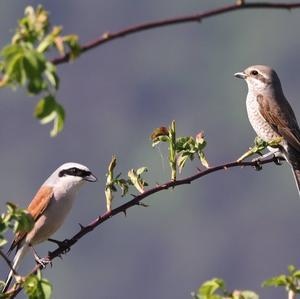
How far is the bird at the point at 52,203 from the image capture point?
5.26 m

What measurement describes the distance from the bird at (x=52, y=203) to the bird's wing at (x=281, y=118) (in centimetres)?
156

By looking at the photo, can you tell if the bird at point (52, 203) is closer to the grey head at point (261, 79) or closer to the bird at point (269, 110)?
the bird at point (269, 110)

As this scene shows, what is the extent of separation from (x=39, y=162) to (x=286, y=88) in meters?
50.9

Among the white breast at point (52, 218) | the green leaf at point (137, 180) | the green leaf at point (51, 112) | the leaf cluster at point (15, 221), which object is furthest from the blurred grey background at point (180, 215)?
the green leaf at point (51, 112)

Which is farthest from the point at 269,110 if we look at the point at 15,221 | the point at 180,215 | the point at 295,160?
the point at 180,215

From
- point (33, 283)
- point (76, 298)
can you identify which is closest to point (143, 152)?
point (76, 298)

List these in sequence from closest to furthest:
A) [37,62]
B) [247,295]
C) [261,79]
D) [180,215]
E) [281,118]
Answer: [37,62] → [247,295] → [281,118] → [261,79] → [180,215]

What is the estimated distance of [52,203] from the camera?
5.59 m

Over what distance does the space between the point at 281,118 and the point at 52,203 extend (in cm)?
202

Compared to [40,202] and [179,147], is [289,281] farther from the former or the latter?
[40,202]

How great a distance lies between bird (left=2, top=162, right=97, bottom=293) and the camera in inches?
207

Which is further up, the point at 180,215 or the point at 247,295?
the point at 247,295

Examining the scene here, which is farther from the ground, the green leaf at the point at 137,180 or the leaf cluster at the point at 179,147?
the leaf cluster at the point at 179,147

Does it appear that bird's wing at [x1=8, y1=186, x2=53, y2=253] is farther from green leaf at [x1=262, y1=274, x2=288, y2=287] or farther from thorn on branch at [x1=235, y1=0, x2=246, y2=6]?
thorn on branch at [x1=235, y1=0, x2=246, y2=6]
